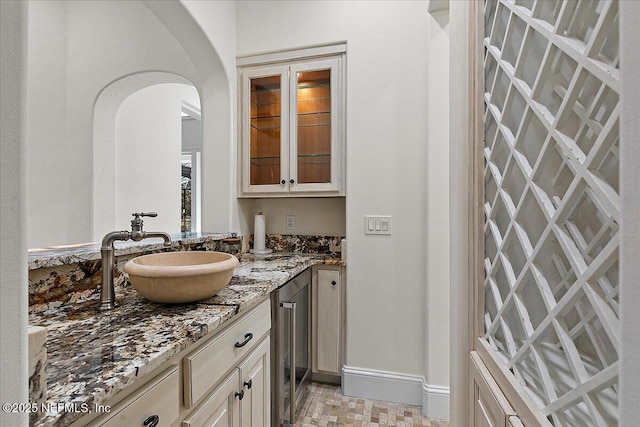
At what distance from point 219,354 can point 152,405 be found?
29 centimetres

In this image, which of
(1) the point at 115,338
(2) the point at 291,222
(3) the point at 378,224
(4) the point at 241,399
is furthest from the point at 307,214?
(1) the point at 115,338

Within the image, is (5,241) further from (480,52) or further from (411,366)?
(411,366)

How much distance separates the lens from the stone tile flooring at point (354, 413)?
5.76 feet

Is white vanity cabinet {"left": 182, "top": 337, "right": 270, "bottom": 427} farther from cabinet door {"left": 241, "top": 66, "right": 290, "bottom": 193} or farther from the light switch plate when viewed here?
cabinet door {"left": 241, "top": 66, "right": 290, "bottom": 193}

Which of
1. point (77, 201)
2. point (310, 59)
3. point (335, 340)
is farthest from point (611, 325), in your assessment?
point (77, 201)

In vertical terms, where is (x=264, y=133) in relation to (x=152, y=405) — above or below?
above

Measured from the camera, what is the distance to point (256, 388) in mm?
1271

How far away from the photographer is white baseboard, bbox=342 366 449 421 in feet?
5.91

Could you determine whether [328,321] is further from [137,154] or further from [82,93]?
[82,93]

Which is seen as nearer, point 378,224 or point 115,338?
point 115,338

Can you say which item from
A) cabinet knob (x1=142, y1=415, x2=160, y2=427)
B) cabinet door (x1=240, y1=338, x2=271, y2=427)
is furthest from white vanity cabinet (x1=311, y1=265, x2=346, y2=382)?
cabinet knob (x1=142, y1=415, x2=160, y2=427)

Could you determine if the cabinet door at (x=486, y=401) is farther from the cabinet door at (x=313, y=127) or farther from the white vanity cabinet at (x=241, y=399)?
the cabinet door at (x=313, y=127)

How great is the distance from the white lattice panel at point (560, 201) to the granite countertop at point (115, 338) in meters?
0.82

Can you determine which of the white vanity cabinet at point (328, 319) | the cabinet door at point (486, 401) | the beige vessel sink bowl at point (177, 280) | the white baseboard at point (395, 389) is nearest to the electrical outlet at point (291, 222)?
the white vanity cabinet at point (328, 319)
